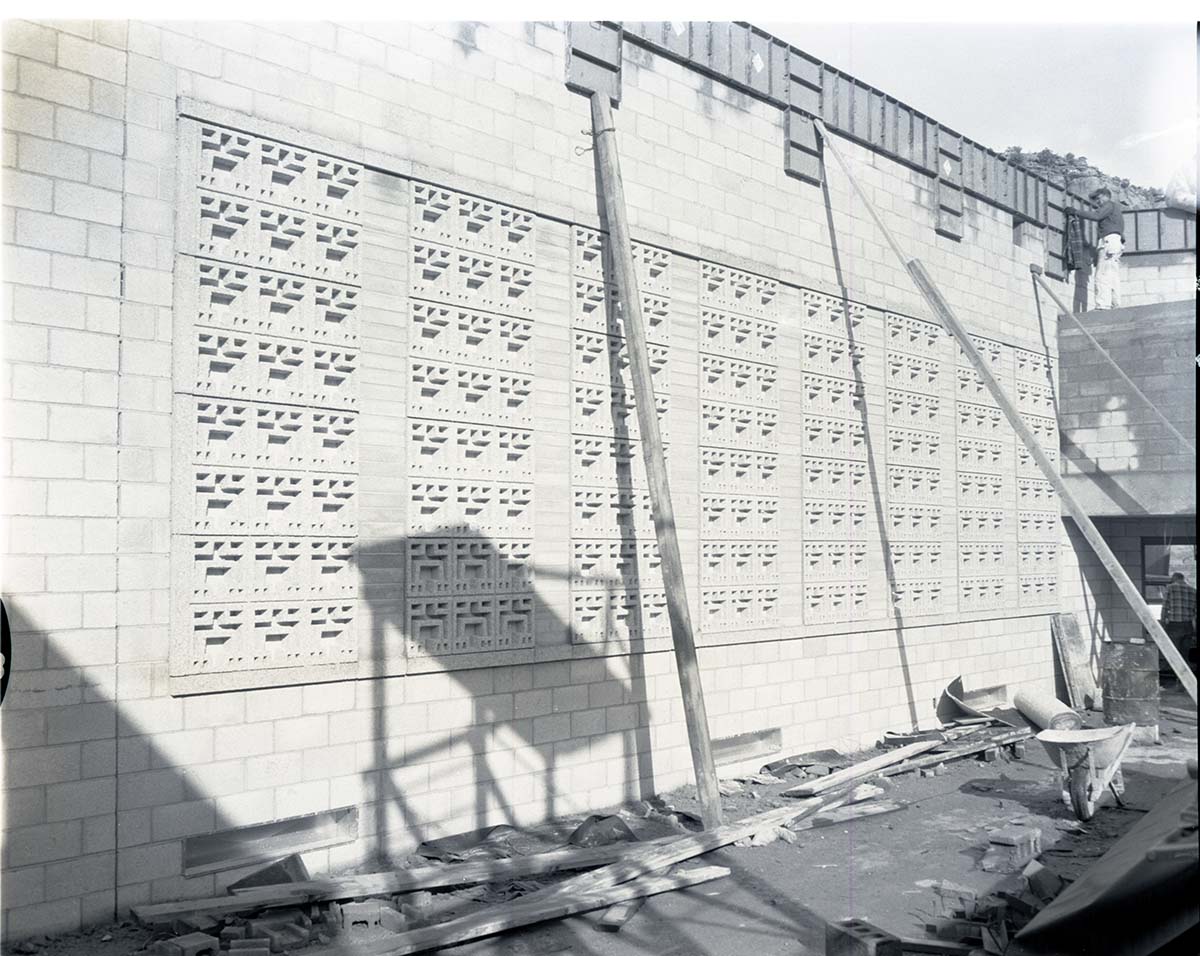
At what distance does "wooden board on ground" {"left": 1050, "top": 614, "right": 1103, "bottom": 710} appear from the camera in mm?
14625

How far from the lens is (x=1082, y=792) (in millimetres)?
8250

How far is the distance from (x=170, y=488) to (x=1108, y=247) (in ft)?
46.6

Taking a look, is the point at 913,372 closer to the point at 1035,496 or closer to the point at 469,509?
the point at 1035,496

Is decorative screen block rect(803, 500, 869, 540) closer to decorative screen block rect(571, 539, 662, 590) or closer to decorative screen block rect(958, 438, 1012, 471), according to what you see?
decorative screen block rect(571, 539, 662, 590)

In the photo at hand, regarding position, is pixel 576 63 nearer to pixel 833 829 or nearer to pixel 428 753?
pixel 428 753

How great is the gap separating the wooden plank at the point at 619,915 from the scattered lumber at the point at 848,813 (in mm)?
2132

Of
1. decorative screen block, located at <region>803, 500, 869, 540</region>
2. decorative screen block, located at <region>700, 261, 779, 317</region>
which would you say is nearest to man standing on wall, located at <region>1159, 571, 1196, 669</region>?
decorative screen block, located at <region>803, 500, 869, 540</region>

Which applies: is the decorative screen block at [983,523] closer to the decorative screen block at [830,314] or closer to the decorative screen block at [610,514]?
the decorative screen block at [830,314]

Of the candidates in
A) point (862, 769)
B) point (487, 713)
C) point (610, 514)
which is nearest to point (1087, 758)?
point (862, 769)

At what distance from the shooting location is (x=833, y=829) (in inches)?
323

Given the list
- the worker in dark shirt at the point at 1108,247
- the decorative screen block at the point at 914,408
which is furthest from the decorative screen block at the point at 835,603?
the worker in dark shirt at the point at 1108,247

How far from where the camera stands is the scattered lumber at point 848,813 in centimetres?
822

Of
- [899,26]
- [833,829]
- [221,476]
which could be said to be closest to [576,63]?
[899,26]

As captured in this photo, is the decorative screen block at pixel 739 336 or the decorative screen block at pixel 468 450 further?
the decorative screen block at pixel 739 336
